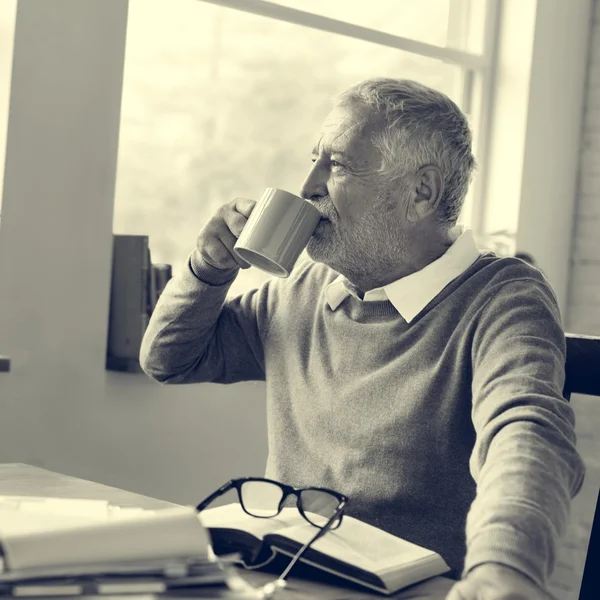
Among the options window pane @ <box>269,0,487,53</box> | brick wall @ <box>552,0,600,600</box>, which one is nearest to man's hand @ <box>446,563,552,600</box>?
window pane @ <box>269,0,487,53</box>

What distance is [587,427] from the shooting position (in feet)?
3.94

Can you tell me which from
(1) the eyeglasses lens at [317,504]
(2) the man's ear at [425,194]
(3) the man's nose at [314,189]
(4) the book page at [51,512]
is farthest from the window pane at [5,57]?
(1) the eyeglasses lens at [317,504]

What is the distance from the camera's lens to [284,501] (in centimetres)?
99

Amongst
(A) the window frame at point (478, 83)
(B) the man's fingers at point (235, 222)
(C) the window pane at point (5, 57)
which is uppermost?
(A) the window frame at point (478, 83)

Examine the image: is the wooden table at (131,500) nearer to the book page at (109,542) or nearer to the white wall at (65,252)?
the book page at (109,542)

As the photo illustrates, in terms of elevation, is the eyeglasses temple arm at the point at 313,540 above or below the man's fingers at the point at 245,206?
below

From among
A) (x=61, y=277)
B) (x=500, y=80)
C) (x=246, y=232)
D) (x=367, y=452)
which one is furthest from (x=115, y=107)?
(x=500, y=80)

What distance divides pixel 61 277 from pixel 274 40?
3.39 feet

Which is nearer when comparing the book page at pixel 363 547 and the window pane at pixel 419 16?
the book page at pixel 363 547

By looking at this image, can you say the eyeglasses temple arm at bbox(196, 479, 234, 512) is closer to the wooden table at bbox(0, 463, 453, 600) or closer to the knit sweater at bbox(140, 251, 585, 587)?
the wooden table at bbox(0, 463, 453, 600)

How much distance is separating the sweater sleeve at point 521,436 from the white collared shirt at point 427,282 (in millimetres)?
116

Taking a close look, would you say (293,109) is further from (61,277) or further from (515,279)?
(515,279)

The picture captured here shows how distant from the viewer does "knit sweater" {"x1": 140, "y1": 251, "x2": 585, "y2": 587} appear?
41.2 inches

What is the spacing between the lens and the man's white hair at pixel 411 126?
152 cm
